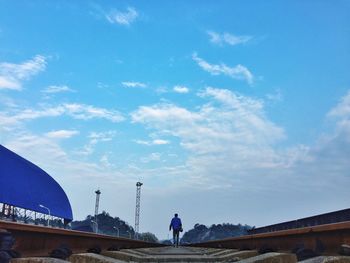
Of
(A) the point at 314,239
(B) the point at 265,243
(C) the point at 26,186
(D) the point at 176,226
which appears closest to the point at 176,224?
(D) the point at 176,226

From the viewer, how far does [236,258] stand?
24.3 ft

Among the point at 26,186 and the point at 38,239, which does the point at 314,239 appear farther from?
the point at 26,186

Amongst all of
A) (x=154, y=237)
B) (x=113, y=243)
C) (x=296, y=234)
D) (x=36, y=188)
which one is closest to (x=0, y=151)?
(x=36, y=188)

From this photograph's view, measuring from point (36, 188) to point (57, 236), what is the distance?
33.4 meters

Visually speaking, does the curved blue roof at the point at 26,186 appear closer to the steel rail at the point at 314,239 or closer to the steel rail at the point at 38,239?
the steel rail at the point at 38,239

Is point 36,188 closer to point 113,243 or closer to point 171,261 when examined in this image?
point 113,243

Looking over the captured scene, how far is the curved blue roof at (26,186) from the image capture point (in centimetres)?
3095

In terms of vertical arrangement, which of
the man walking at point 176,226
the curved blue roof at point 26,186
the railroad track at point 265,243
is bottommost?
the railroad track at point 265,243

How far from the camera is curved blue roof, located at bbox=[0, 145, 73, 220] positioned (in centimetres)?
3095

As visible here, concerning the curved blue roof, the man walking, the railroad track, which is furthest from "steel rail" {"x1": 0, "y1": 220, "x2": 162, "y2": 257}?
the curved blue roof

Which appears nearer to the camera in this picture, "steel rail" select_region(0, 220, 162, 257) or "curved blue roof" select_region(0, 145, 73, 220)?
"steel rail" select_region(0, 220, 162, 257)

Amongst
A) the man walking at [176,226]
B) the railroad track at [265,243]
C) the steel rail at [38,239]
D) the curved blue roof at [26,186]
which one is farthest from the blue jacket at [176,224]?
the curved blue roof at [26,186]

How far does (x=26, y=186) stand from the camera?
3559 centimetres

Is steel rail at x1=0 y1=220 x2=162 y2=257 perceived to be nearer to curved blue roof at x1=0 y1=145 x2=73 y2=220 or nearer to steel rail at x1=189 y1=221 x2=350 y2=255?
steel rail at x1=189 y1=221 x2=350 y2=255
